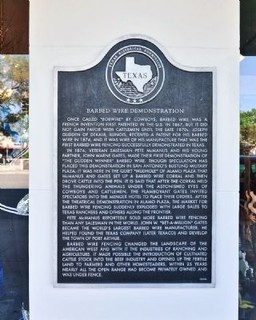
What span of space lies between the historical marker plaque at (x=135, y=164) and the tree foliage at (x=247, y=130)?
912 millimetres

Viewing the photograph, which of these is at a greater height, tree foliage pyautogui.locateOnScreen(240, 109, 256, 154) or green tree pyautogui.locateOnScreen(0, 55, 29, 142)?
green tree pyautogui.locateOnScreen(0, 55, 29, 142)

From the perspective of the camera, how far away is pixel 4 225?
424 cm

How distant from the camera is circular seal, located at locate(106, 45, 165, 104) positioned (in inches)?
140

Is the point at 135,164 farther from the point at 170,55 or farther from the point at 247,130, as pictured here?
the point at 247,130

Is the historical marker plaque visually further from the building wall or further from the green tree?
the green tree

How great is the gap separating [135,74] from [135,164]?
0.74 m

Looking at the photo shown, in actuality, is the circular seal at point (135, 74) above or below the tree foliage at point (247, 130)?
above

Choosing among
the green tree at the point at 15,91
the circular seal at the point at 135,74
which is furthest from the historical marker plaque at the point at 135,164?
the green tree at the point at 15,91

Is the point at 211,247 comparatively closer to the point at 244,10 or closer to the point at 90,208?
the point at 90,208

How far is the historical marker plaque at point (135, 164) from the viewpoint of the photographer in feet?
11.7

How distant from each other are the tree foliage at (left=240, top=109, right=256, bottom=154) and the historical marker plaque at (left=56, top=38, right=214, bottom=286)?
2.99ft

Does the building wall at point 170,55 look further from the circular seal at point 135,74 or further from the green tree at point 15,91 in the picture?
the green tree at point 15,91

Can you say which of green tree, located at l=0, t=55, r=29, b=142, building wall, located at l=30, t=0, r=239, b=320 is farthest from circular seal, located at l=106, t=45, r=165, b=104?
green tree, located at l=0, t=55, r=29, b=142

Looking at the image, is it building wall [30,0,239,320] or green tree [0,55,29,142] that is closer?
building wall [30,0,239,320]
